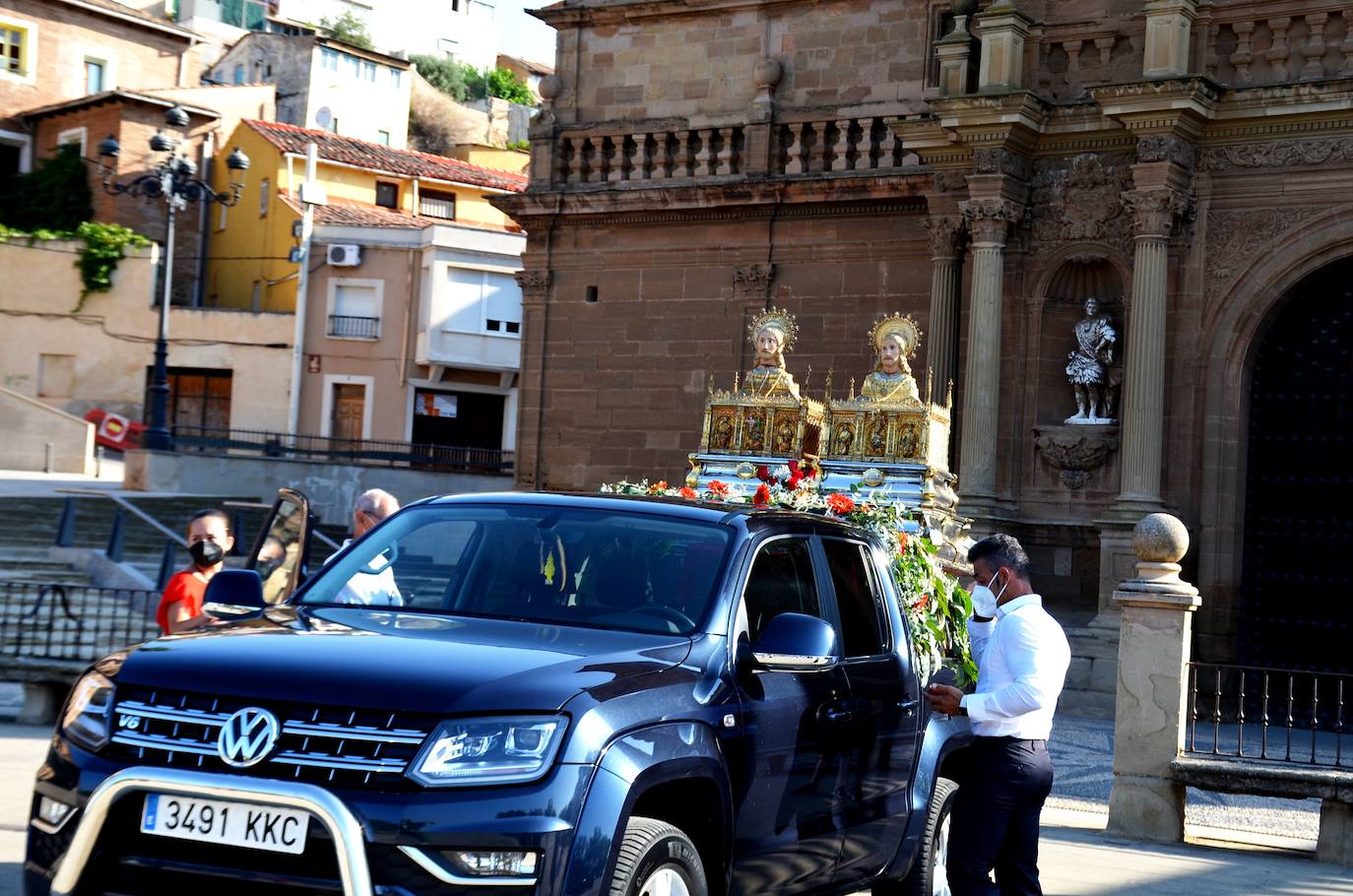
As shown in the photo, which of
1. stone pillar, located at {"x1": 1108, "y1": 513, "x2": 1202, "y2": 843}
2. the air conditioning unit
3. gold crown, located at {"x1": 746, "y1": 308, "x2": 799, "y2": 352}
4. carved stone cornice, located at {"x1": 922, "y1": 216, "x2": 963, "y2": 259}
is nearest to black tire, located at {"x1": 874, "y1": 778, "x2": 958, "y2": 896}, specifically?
stone pillar, located at {"x1": 1108, "y1": 513, "x2": 1202, "y2": 843}

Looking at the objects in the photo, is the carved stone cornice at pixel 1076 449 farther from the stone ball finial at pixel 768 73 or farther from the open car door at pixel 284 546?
the open car door at pixel 284 546

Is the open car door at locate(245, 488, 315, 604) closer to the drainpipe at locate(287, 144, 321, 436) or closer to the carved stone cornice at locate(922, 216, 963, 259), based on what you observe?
the carved stone cornice at locate(922, 216, 963, 259)

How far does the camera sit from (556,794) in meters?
4.57

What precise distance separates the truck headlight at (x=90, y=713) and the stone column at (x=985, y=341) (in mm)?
14973

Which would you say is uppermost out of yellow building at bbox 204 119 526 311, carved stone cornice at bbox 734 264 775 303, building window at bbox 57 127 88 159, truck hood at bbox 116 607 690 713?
building window at bbox 57 127 88 159

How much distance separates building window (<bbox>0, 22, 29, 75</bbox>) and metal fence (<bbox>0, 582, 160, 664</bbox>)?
33468 mm

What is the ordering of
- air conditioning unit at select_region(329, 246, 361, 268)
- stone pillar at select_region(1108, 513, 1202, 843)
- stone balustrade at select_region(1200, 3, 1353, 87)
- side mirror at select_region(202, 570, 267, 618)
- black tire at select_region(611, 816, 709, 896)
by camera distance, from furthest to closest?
air conditioning unit at select_region(329, 246, 361, 268)
stone balustrade at select_region(1200, 3, 1353, 87)
stone pillar at select_region(1108, 513, 1202, 843)
side mirror at select_region(202, 570, 267, 618)
black tire at select_region(611, 816, 709, 896)

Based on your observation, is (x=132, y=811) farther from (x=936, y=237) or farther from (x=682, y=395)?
(x=682, y=395)

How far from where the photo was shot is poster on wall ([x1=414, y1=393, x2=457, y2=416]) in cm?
4616

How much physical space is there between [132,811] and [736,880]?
1.90m

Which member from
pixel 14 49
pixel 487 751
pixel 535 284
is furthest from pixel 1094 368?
pixel 14 49

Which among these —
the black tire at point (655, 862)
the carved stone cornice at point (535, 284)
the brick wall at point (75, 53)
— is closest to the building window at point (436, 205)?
the brick wall at point (75, 53)

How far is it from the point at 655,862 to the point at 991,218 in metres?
15.2

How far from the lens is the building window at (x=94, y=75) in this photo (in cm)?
5153
